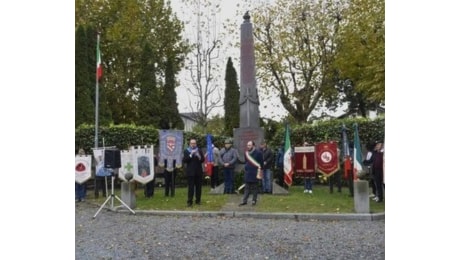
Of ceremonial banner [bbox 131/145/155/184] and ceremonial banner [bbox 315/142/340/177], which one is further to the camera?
ceremonial banner [bbox 315/142/340/177]

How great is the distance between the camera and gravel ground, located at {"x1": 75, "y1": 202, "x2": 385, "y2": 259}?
5043 millimetres

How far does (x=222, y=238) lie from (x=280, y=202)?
9.83 feet

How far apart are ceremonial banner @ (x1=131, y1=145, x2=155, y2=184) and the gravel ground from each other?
1.20 metres

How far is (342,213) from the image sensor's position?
7273 mm

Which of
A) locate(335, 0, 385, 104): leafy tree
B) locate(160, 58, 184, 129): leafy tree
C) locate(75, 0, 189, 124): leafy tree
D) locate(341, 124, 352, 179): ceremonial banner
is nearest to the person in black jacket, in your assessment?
locate(341, 124, 352, 179): ceremonial banner

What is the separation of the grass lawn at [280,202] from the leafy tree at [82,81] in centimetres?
192

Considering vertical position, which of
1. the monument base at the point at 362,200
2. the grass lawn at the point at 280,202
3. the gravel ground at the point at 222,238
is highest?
the monument base at the point at 362,200

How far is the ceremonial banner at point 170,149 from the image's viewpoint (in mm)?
9867

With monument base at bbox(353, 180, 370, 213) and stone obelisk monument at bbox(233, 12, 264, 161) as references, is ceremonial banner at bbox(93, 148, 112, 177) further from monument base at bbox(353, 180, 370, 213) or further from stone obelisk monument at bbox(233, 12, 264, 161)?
monument base at bbox(353, 180, 370, 213)

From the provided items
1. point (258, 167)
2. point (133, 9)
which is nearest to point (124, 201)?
point (258, 167)

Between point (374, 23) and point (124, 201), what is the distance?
208 inches

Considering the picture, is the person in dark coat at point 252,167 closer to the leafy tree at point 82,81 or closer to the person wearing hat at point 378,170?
the person wearing hat at point 378,170

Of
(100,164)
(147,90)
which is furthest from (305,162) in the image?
(147,90)

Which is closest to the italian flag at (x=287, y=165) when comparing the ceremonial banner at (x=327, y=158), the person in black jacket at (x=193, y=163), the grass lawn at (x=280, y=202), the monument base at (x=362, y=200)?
the grass lawn at (x=280, y=202)
